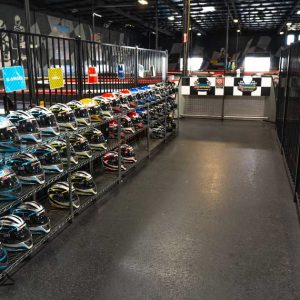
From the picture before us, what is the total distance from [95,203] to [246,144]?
3.73m

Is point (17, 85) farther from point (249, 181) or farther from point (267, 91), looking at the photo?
point (267, 91)

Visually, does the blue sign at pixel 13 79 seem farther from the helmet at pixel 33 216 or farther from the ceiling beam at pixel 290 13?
the ceiling beam at pixel 290 13

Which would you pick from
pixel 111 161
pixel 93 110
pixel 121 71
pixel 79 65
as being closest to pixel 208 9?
pixel 121 71

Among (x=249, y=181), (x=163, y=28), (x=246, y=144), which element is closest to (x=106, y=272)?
(x=249, y=181)

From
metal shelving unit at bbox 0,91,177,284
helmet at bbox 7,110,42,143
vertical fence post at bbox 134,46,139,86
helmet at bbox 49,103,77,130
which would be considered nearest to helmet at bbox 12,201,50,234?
metal shelving unit at bbox 0,91,177,284

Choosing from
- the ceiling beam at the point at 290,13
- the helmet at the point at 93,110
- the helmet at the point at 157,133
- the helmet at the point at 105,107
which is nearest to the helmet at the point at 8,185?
the helmet at the point at 93,110

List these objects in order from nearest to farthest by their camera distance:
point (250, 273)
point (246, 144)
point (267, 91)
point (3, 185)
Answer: point (3, 185) < point (250, 273) < point (246, 144) < point (267, 91)

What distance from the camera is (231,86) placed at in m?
8.79

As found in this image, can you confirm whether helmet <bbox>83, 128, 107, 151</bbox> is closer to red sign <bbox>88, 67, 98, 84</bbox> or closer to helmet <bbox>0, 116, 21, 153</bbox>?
red sign <bbox>88, 67, 98, 84</bbox>

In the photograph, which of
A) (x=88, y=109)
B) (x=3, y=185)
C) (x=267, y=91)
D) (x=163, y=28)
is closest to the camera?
(x=3, y=185)

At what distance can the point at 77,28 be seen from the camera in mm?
15430

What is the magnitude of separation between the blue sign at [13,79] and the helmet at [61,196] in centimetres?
102

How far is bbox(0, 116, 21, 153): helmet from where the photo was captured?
7.88 feet

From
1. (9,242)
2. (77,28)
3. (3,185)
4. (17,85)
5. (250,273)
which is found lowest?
(250,273)
